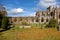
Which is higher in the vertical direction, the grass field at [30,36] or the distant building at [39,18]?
the distant building at [39,18]

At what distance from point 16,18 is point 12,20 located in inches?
98.1

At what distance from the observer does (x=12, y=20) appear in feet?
254

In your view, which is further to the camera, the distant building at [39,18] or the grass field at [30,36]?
the distant building at [39,18]

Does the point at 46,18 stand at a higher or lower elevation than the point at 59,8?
lower

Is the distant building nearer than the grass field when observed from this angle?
No

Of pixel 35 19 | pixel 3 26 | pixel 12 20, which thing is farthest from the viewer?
pixel 12 20

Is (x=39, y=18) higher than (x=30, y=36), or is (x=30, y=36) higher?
(x=39, y=18)

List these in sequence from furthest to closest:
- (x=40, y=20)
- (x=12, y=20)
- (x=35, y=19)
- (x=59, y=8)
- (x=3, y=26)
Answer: (x=12, y=20)
(x=35, y=19)
(x=40, y=20)
(x=59, y=8)
(x=3, y=26)

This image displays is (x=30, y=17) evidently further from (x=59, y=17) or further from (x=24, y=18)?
(x=59, y=17)

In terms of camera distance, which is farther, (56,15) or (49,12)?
(49,12)

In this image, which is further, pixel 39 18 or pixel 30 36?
pixel 39 18

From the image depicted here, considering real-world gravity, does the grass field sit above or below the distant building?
below

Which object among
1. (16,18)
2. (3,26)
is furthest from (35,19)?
(3,26)

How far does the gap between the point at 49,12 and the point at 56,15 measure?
Answer: 13.0 m
